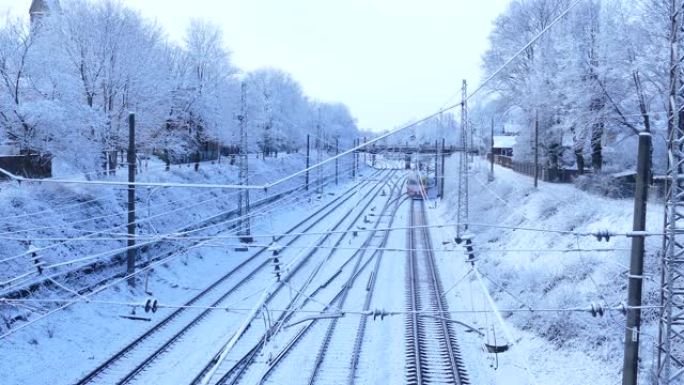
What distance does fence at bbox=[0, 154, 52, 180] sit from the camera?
1998cm

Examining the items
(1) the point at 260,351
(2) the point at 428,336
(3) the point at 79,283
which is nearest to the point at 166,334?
(1) the point at 260,351

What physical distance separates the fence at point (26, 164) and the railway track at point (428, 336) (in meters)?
13.3

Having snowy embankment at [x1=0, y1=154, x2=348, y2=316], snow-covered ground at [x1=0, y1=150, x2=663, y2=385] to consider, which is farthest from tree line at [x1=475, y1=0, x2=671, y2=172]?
snowy embankment at [x1=0, y1=154, x2=348, y2=316]

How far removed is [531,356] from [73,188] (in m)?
16.2

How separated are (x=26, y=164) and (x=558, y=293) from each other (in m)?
17.5

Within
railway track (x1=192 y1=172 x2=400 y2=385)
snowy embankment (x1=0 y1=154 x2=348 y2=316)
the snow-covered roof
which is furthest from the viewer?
the snow-covered roof

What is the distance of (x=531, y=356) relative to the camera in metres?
11.8

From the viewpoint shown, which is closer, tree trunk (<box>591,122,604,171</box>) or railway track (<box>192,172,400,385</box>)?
railway track (<box>192,172,400,385</box>)

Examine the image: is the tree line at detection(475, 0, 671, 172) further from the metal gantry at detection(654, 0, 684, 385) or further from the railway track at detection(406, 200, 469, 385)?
the metal gantry at detection(654, 0, 684, 385)

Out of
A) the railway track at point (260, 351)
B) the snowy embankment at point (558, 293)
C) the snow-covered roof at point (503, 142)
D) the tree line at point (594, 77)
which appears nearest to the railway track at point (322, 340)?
the railway track at point (260, 351)

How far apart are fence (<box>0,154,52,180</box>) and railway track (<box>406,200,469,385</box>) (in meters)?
13.3

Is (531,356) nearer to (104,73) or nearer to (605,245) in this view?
(605,245)

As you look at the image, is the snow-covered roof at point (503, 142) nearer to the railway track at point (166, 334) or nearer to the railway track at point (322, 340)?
the railway track at point (322, 340)

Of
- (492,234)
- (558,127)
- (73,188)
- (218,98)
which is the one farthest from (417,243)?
(218,98)
